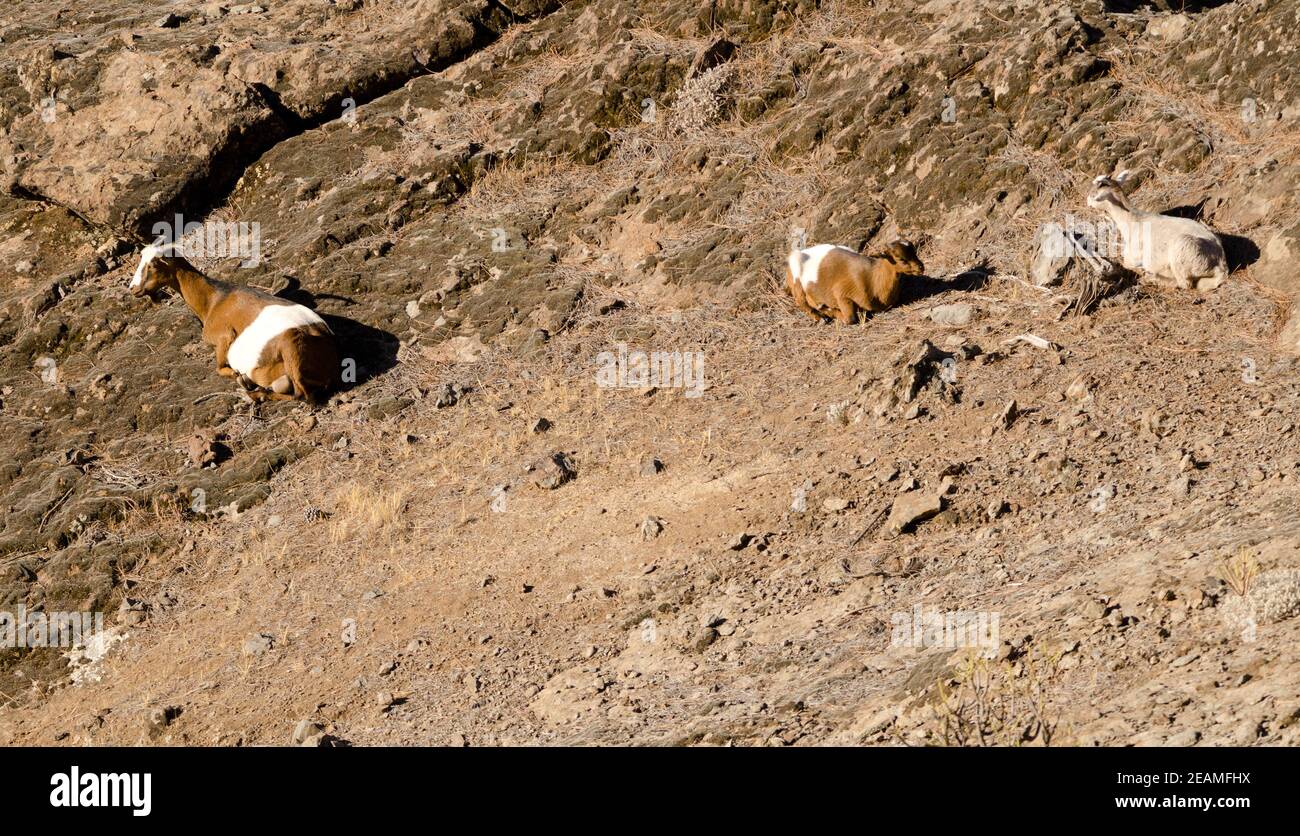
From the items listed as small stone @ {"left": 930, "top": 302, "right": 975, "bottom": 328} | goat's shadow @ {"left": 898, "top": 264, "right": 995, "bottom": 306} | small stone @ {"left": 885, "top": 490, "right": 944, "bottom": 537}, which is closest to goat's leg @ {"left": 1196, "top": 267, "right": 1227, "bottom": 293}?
goat's shadow @ {"left": 898, "top": 264, "right": 995, "bottom": 306}

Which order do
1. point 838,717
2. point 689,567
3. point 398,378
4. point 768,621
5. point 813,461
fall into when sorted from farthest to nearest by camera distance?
point 398,378, point 813,461, point 689,567, point 768,621, point 838,717

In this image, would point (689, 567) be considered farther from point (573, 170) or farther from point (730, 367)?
point (573, 170)

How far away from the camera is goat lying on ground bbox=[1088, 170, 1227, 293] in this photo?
11.2 m

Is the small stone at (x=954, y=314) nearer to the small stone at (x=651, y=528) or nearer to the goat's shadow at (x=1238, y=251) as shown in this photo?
the goat's shadow at (x=1238, y=251)

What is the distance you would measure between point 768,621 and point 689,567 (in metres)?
0.99

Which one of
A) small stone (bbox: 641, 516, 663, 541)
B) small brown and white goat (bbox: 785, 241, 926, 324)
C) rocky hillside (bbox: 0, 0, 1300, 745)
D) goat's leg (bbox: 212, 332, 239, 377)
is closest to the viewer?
rocky hillside (bbox: 0, 0, 1300, 745)

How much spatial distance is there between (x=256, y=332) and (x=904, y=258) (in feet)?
22.5

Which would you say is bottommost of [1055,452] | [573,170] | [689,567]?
[689,567]

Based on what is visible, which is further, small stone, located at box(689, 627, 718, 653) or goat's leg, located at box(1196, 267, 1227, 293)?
goat's leg, located at box(1196, 267, 1227, 293)

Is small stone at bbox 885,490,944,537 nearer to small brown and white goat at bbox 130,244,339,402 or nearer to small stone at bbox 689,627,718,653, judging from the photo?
small stone at bbox 689,627,718,653

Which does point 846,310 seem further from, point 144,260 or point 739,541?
point 144,260

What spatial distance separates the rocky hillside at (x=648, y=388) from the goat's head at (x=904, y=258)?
301 mm

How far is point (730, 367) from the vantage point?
40.0 feet

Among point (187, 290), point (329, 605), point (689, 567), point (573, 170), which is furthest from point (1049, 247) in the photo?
point (187, 290)
